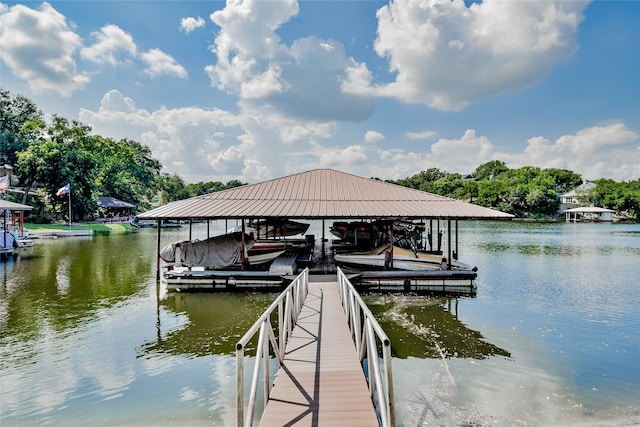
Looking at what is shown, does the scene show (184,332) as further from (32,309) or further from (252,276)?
(32,309)

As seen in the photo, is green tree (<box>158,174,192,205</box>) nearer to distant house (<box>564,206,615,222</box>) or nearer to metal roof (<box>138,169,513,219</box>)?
metal roof (<box>138,169,513,219</box>)

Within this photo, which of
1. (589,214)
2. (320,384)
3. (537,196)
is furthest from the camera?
(589,214)

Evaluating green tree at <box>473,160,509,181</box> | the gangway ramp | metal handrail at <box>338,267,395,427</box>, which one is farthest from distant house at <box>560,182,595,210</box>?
metal handrail at <box>338,267,395,427</box>

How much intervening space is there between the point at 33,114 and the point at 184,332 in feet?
211

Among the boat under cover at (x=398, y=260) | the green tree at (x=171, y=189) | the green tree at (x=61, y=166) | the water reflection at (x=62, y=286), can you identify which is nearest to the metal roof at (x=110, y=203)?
the green tree at (x=61, y=166)

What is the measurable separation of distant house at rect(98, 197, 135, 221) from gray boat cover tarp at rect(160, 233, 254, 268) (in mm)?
39514

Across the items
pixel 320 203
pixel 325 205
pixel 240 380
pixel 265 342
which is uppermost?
pixel 320 203

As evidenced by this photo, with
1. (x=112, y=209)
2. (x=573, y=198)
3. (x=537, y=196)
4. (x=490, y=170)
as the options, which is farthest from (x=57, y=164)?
(x=490, y=170)

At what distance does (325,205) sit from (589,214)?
72.8 meters

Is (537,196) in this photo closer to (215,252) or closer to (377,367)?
(215,252)

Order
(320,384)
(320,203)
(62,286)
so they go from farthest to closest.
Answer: (320,203), (62,286), (320,384)

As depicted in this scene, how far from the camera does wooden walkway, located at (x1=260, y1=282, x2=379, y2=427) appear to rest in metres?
4.06

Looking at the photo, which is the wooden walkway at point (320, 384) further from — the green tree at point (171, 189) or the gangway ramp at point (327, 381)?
the green tree at point (171, 189)

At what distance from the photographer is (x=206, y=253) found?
13594 mm
